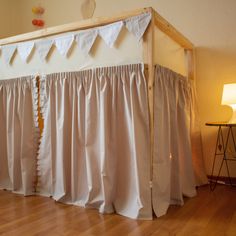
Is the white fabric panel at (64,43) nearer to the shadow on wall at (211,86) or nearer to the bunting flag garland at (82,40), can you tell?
the bunting flag garland at (82,40)

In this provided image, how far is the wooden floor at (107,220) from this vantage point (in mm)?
1872

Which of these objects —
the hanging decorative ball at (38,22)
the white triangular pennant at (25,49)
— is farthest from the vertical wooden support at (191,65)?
the hanging decorative ball at (38,22)

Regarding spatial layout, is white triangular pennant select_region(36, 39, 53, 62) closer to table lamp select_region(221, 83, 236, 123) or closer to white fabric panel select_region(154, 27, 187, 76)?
white fabric panel select_region(154, 27, 187, 76)

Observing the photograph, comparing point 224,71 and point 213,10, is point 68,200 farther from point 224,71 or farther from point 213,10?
point 213,10

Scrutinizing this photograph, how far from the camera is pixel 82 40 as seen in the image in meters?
2.44

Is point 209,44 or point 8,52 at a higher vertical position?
point 209,44

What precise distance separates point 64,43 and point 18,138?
112cm

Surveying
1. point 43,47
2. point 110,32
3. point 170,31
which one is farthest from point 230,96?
point 43,47

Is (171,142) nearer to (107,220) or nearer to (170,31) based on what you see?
(107,220)

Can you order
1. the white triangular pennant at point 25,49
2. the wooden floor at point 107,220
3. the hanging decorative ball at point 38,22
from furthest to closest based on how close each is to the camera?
the hanging decorative ball at point 38,22, the white triangular pennant at point 25,49, the wooden floor at point 107,220

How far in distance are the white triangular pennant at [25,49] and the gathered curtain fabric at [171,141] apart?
1413mm

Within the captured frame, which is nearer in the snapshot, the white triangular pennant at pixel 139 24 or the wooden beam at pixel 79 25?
the white triangular pennant at pixel 139 24

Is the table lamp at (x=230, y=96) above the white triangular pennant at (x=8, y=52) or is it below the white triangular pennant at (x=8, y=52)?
below

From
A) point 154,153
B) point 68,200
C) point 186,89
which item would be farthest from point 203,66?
point 68,200
